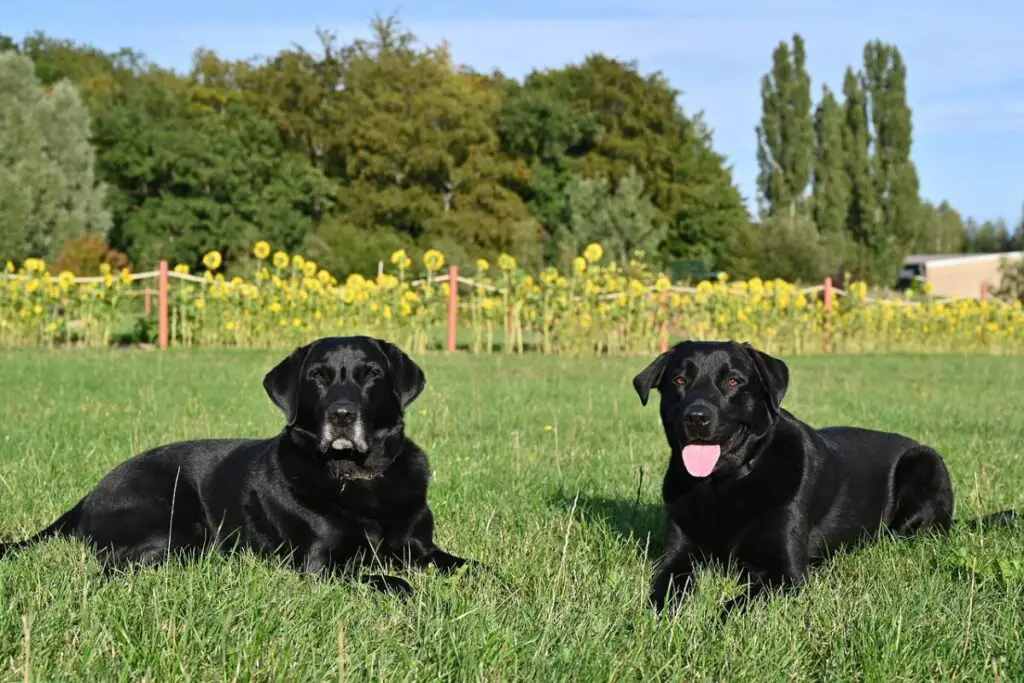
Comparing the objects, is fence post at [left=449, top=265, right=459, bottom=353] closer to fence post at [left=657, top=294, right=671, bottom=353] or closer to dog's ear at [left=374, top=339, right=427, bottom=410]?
fence post at [left=657, top=294, right=671, bottom=353]

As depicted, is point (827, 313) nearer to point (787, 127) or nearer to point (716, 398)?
point (716, 398)

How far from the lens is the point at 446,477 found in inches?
226

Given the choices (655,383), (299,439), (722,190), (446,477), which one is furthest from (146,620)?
(722,190)

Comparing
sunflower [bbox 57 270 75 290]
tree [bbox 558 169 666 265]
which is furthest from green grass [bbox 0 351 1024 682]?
→ tree [bbox 558 169 666 265]

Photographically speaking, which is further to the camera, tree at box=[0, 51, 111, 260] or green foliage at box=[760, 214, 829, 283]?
green foliage at box=[760, 214, 829, 283]

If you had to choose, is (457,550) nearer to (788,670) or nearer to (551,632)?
(551,632)

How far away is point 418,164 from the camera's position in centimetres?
4925

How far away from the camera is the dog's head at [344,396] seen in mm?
4359

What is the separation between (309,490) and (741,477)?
5.51ft

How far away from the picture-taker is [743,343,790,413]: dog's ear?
166 inches

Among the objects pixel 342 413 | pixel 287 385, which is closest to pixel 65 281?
pixel 287 385

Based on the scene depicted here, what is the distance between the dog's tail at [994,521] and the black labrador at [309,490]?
2153mm

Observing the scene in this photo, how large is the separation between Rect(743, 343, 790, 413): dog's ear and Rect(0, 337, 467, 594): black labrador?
4.36 ft

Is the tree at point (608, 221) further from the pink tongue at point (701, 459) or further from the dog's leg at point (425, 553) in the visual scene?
the pink tongue at point (701, 459)
